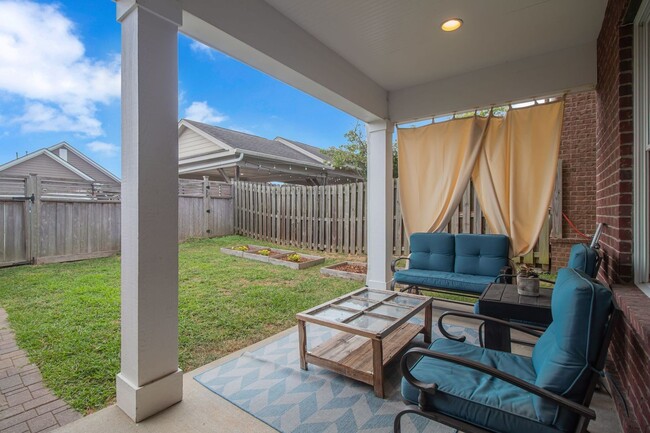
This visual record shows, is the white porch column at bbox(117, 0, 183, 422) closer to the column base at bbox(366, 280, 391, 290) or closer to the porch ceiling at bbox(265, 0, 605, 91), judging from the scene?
the porch ceiling at bbox(265, 0, 605, 91)

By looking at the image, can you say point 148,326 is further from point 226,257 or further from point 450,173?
point 226,257

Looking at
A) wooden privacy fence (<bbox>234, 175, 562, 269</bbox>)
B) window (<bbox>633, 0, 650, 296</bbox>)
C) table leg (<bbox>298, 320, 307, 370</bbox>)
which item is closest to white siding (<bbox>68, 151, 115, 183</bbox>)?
wooden privacy fence (<bbox>234, 175, 562, 269</bbox>)

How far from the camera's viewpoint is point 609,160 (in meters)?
2.51

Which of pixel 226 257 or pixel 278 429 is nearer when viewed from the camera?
pixel 278 429

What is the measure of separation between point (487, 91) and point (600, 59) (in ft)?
3.51

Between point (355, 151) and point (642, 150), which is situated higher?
point (355, 151)

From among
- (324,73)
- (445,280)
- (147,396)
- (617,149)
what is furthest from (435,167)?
(147,396)

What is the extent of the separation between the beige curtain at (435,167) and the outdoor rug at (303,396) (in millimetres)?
2450

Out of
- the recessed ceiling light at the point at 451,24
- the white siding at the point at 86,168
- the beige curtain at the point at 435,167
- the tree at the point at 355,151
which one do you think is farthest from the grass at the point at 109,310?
the white siding at the point at 86,168

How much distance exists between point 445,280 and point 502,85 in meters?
2.51

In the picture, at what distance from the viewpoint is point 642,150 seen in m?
2.03

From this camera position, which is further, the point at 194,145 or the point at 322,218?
the point at 194,145

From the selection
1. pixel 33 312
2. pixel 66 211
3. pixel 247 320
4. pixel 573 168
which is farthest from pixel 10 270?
pixel 573 168

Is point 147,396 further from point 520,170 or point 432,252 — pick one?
point 520,170
